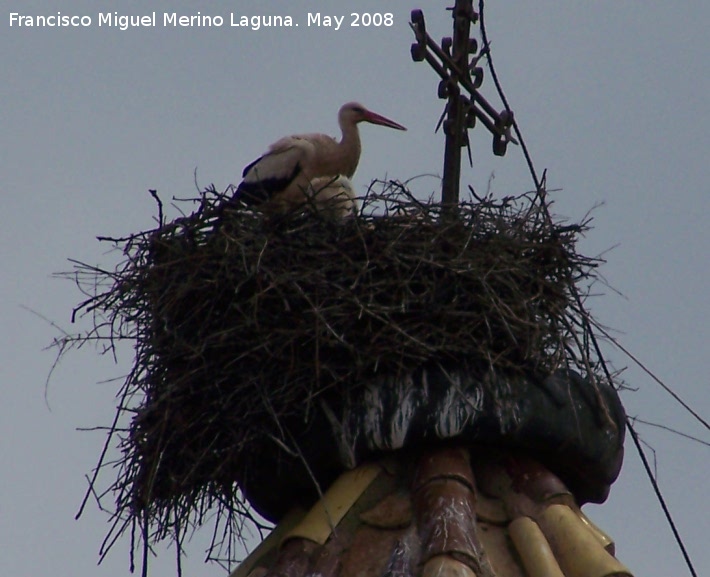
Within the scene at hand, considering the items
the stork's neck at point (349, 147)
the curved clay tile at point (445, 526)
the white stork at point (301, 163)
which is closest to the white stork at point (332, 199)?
the white stork at point (301, 163)

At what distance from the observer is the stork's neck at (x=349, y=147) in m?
7.75

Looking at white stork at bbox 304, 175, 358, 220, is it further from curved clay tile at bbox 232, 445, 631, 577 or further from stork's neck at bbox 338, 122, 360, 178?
curved clay tile at bbox 232, 445, 631, 577

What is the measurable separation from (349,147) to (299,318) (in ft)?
8.75

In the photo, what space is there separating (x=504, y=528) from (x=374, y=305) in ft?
3.06

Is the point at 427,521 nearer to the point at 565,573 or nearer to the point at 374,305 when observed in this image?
the point at 565,573

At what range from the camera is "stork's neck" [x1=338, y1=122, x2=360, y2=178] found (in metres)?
7.75

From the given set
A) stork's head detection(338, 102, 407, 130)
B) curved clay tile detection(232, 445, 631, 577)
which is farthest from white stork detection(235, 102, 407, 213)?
curved clay tile detection(232, 445, 631, 577)

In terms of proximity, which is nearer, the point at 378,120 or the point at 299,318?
the point at 299,318

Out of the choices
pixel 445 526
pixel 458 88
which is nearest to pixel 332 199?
pixel 458 88

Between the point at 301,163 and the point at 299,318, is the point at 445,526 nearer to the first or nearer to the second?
the point at 299,318

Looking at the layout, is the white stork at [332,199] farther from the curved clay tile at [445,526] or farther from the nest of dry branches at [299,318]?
the curved clay tile at [445,526]

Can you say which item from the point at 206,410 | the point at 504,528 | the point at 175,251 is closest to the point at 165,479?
the point at 206,410

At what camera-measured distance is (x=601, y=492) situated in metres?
5.28

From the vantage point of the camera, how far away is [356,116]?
8.02 meters
